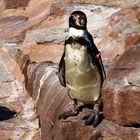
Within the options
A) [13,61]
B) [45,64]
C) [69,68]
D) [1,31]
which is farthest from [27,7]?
[69,68]

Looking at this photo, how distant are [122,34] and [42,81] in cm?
159

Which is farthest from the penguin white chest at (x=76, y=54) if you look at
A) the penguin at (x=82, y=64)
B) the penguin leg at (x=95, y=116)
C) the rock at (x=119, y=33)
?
the rock at (x=119, y=33)

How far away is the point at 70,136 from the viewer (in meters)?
6.46

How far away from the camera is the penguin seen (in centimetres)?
616

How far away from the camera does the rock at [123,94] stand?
5730 millimetres

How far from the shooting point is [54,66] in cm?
925

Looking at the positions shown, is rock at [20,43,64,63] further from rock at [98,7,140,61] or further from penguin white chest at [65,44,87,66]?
penguin white chest at [65,44,87,66]

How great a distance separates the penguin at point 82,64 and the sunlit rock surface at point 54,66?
21cm

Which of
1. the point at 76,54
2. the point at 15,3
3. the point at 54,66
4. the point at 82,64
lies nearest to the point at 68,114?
the point at 82,64

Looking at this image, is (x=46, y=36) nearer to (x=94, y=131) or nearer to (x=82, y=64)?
(x=82, y=64)

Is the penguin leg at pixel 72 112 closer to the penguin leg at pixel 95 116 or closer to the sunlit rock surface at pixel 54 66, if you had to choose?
the sunlit rock surface at pixel 54 66

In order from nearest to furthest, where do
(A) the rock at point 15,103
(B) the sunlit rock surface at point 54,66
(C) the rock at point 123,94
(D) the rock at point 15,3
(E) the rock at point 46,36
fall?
(C) the rock at point 123,94 < (B) the sunlit rock surface at point 54,66 < (A) the rock at point 15,103 < (E) the rock at point 46,36 < (D) the rock at point 15,3

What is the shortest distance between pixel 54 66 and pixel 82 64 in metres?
3.06

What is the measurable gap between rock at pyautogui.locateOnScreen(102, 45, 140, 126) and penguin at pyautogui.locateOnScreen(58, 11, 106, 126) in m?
0.23
